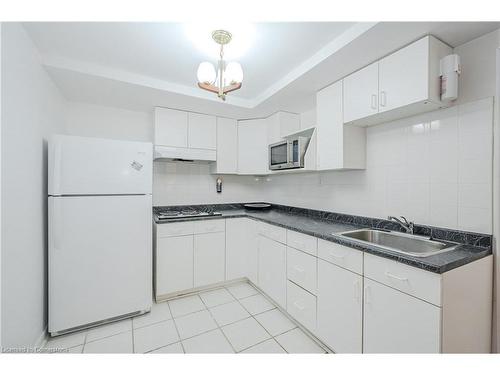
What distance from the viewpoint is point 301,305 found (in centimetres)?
180

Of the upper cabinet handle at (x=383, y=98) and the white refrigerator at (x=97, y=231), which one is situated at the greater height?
the upper cabinet handle at (x=383, y=98)

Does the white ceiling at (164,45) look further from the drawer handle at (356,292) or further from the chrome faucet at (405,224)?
the drawer handle at (356,292)

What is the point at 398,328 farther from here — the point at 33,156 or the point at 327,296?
the point at 33,156

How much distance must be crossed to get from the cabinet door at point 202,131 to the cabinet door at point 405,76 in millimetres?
1931

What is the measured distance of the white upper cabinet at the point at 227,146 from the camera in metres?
2.94

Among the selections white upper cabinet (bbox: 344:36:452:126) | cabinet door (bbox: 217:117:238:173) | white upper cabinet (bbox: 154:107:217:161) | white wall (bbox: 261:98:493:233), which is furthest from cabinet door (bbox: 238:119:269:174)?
white upper cabinet (bbox: 344:36:452:126)

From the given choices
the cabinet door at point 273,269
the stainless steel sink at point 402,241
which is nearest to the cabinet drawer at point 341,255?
the stainless steel sink at point 402,241

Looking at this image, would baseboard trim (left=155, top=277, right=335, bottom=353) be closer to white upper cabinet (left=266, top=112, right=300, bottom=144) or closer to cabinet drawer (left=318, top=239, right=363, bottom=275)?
cabinet drawer (left=318, top=239, right=363, bottom=275)

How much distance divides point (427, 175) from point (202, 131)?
7.68ft

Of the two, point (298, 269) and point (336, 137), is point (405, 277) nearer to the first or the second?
point (298, 269)

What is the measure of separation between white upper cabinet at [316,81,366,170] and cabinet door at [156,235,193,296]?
1643mm

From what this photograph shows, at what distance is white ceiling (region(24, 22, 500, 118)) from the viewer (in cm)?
141

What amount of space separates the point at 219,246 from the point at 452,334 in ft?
6.45

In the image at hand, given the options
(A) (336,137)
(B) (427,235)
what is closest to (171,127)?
(A) (336,137)
